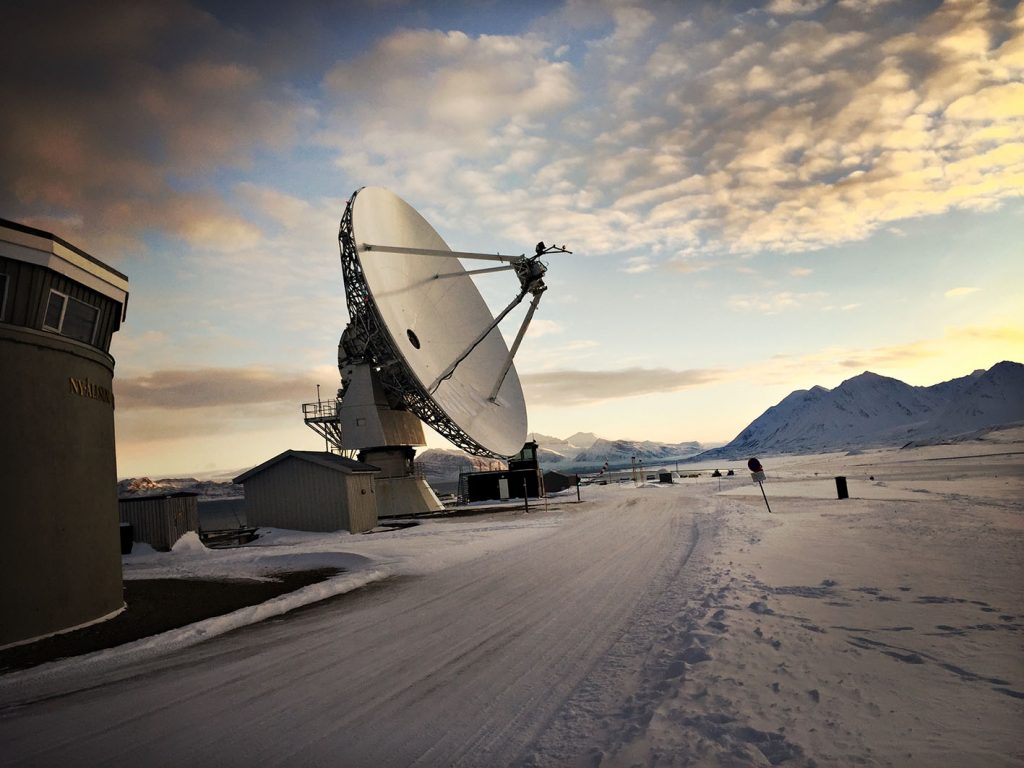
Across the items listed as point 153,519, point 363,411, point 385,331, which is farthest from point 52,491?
point 363,411

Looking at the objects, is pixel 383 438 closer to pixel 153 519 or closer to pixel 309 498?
pixel 309 498

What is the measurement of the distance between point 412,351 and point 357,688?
26.2 meters

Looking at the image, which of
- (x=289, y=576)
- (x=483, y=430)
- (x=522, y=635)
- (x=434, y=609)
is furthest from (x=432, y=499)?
(x=522, y=635)

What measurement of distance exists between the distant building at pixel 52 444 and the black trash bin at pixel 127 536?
15.2m

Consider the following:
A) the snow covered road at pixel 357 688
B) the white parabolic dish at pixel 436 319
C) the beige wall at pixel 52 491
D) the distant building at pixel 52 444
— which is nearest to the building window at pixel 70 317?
the distant building at pixel 52 444

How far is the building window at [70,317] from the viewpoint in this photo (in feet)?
38.8

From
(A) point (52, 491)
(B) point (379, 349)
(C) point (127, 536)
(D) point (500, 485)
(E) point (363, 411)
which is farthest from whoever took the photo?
(D) point (500, 485)

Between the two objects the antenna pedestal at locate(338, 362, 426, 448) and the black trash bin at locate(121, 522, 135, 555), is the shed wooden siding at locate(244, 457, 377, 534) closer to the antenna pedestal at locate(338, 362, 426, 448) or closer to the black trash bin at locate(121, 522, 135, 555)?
the antenna pedestal at locate(338, 362, 426, 448)

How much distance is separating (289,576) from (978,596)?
612 inches

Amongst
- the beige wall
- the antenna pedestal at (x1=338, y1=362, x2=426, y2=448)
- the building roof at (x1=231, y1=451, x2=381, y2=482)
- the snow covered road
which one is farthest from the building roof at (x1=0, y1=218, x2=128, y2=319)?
the antenna pedestal at (x1=338, y1=362, x2=426, y2=448)

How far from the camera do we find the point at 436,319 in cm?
3584

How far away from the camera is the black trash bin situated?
26141 millimetres

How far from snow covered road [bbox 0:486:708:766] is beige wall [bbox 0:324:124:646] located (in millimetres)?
3439

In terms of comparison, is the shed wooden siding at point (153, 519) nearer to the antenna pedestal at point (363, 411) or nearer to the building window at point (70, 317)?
the antenna pedestal at point (363, 411)
